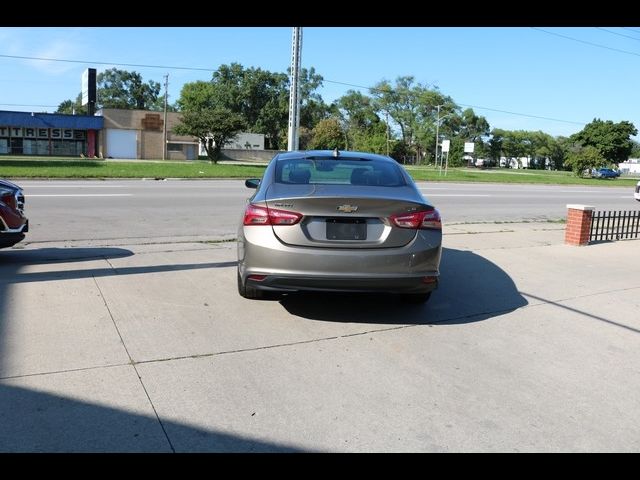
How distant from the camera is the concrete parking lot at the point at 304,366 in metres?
3.14

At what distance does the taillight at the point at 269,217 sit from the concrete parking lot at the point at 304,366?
900 mm

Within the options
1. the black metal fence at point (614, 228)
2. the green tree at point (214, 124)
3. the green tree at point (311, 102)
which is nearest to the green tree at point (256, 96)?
the green tree at point (311, 102)

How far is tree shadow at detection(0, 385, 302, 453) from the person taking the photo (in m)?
2.91

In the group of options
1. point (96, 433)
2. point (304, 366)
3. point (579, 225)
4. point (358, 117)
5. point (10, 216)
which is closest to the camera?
point (96, 433)

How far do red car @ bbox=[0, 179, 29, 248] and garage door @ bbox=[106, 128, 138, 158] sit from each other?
2248 inches

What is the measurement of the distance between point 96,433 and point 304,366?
59.1 inches

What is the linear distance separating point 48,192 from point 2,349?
13.3 meters

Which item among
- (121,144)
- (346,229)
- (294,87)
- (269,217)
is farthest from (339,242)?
(121,144)

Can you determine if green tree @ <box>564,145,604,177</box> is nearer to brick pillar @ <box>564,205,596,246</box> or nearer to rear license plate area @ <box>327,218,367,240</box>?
→ brick pillar @ <box>564,205,596,246</box>

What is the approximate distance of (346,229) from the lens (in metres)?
4.66

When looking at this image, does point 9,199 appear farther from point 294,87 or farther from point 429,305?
point 294,87

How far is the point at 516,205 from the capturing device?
19.7 metres
